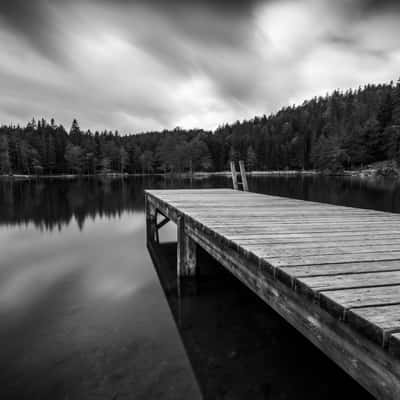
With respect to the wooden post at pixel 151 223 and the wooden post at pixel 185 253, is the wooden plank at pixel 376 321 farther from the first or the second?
the wooden post at pixel 151 223

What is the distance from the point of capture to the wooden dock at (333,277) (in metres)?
1.25

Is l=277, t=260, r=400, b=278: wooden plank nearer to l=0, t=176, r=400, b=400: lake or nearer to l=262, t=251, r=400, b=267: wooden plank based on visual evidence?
l=262, t=251, r=400, b=267: wooden plank

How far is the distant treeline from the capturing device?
5781 centimetres

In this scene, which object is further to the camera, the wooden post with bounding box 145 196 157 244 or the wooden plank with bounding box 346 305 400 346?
the wooden post with bounding box 145 196 157 244

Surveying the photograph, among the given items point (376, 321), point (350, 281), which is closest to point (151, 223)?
point (350, 281)

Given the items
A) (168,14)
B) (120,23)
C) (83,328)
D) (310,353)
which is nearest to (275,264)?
(310,353)

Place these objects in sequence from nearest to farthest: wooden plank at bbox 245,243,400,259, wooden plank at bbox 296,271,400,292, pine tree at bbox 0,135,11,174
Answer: wooden plank at bbox 296,271,400,292 → wooden plank at bbox 245,243,400,259 → pine tree at bbox 0,135,11,174

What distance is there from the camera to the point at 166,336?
3.75 m

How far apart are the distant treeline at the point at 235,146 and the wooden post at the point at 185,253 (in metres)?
56.8

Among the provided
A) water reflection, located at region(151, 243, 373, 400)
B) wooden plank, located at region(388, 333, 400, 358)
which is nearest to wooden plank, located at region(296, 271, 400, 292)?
wooden plank, located at region(388, 333, 400, 358)

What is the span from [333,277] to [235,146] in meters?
98.0

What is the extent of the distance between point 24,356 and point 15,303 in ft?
6.75

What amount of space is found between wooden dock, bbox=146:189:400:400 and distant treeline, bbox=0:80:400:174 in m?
56.9

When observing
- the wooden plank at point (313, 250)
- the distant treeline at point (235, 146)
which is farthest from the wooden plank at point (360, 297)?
the distant treeline at point (235, 146)
